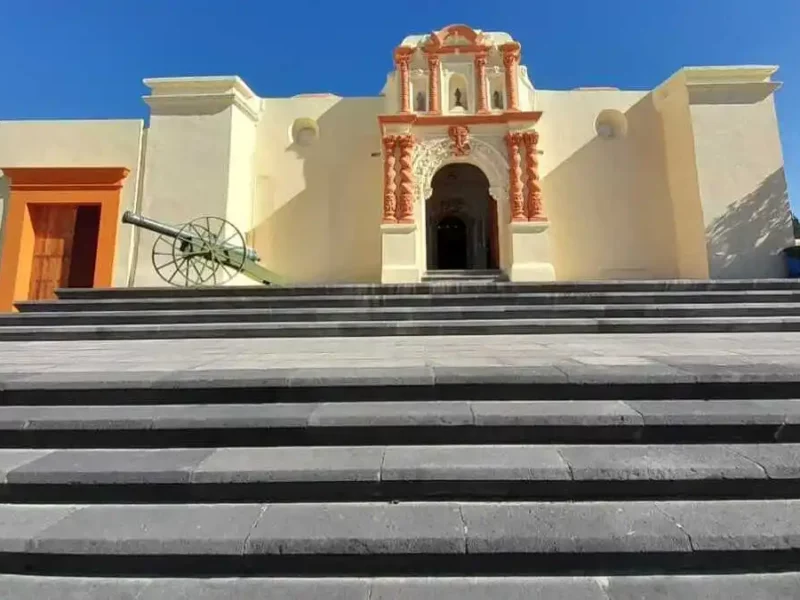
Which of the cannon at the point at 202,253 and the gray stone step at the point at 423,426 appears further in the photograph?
the cannon at the point at 202,253

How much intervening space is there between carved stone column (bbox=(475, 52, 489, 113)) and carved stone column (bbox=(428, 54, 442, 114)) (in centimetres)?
99

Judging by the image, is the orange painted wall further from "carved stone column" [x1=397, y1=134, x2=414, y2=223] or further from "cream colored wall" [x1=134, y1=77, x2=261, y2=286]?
"carved stone column" [x1=397, y1=134, x2=414, y2=223]

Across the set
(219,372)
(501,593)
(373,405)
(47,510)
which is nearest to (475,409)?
(373,405)

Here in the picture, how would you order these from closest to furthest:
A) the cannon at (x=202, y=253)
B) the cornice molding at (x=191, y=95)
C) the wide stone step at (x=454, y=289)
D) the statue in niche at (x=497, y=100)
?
the wide stone step at (x=454, y=289)
the cannon at (x=202, y=253)
the cornice molding at (x=191, y=95)
the statue in niche at (x=497, y=100)

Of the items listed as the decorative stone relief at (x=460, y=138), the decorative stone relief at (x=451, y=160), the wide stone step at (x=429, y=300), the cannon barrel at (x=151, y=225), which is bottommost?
the wide stone step at (x=429, y=300)

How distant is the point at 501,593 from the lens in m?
1.47

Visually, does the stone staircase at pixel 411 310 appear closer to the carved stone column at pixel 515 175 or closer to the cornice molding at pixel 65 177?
the carved stone column at pixel 515 175

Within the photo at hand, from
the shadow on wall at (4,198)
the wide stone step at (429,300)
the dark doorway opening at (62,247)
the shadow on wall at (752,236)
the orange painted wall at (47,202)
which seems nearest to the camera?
the wide stone step at (429,300)

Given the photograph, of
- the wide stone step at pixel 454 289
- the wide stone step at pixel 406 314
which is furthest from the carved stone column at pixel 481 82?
the wide stone step at pixel 406 314

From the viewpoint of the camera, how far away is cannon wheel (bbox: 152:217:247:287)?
26.9ft

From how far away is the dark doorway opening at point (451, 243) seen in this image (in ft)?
53.7

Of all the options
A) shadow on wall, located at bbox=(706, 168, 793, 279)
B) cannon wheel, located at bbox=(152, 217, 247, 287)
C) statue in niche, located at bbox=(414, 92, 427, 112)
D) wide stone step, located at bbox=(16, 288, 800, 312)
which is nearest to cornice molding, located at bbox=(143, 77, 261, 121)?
cannon wheel, located at bbox=(152, 217, 247, 287)

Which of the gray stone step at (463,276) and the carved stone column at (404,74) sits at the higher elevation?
the carved stone column at (404,74)

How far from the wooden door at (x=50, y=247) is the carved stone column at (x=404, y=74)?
8.64 m
